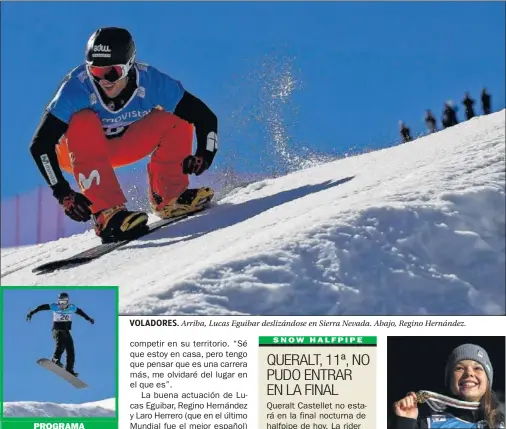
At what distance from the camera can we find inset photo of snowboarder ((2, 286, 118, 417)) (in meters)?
6.50

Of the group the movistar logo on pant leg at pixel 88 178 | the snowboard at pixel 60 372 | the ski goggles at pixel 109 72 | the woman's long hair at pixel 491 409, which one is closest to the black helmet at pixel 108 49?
the ski goggles at pixel 109 72

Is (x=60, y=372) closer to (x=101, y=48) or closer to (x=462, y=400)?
(x=101, y=48)

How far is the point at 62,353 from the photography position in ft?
21.8

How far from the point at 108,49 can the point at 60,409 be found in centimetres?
234

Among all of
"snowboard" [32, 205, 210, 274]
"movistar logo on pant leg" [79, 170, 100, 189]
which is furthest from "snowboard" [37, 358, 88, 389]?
"movistar logo on pant leg" [79, 170, 100, 189]

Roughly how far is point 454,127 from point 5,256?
11.4 ft

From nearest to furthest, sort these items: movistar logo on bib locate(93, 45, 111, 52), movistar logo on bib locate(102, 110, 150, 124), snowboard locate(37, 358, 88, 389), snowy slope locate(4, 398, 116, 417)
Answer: snowy slope locate(4, 398, 116, 417)
snowboard locate(37, 358, 88, 389)
movistar logo on bib locate(93, 45, 111, 52)
movistar logo on bib locate(102, 110, 150, 124)

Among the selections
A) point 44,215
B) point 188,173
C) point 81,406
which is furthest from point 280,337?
point 44,215

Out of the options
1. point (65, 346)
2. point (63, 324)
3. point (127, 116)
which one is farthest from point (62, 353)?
point (127, 116)

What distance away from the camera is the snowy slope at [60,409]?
6484 millimetres

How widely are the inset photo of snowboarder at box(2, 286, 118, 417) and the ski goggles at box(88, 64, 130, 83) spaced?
147 centimetres

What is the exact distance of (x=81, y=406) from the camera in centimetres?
655

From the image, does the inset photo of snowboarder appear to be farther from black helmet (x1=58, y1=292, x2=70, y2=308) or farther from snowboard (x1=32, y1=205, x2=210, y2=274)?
snowboard (x1=32, y1=205, x2=210, y2=274)

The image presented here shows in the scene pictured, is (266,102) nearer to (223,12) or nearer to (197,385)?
(223,12)
